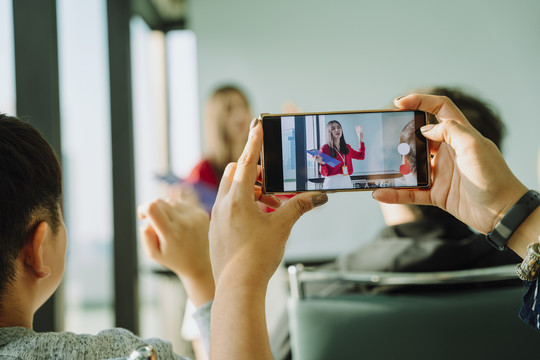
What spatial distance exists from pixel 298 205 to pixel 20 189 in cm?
40

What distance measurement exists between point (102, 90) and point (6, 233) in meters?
1.68

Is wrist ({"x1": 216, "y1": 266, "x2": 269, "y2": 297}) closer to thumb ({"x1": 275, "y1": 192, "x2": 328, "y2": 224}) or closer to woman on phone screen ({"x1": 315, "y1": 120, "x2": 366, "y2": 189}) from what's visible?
thumb ({"x1": 275, "y1": 192, "x2": 328, "y2": 224})

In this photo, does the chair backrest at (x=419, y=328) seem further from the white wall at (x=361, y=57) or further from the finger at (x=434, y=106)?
the white wall at (x=361, y=57)

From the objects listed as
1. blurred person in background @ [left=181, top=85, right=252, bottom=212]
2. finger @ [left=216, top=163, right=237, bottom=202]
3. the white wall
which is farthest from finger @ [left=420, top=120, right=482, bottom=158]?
the white wall

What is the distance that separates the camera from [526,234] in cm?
67

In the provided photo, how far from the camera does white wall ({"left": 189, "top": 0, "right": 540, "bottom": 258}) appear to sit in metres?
3.58

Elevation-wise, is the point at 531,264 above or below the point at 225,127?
below

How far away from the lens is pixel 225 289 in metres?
0.55

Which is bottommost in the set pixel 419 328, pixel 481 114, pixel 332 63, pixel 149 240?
pixel 419 328

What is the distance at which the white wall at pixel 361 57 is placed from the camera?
3.58m

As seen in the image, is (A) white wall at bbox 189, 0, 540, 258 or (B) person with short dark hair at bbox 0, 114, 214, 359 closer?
(B) person with short dark hair at bbox 0, 114, 214, 359

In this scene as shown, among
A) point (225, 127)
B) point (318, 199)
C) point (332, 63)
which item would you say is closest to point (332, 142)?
point (318, 199)

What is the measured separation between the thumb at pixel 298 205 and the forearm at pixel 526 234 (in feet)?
0.98

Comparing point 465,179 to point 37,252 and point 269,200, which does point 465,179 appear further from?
point 37,252
